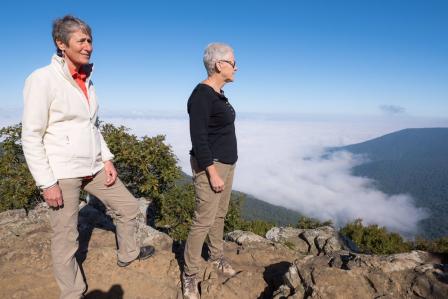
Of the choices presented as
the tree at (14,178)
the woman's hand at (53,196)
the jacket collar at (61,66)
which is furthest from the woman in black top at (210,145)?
the tree at (14,178)

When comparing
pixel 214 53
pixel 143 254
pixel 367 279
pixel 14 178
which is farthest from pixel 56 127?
pixel 14 178

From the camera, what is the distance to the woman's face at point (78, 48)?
401cm

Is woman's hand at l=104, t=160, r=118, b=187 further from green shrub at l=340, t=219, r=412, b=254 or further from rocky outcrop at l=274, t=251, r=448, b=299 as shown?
green shrub at l=340, t=219, r=412, b=254

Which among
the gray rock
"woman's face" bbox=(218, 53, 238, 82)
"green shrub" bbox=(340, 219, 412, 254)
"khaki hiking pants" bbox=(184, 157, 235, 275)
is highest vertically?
"woman's face" bbox=(218, 53, 238, 82)

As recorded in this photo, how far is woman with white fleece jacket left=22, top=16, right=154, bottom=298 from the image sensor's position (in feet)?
12.6

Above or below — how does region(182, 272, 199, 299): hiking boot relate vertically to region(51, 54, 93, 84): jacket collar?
below

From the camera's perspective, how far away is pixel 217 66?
4.54 meters

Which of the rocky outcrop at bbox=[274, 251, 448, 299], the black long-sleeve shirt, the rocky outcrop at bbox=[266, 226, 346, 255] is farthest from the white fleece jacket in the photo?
the rocky outcrop at bbox=[266, 226, 346, 255]

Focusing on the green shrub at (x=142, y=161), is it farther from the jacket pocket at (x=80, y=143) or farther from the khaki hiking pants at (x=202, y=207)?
the jacket pocket at (x=80, y=143)

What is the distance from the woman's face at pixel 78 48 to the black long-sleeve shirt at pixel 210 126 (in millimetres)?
1475

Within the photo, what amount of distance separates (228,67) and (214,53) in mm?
275

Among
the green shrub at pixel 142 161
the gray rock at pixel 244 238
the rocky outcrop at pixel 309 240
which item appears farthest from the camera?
the green shrub at pixel 142 161

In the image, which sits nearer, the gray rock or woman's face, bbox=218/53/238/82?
woman's face, bbox=218/53/238/82

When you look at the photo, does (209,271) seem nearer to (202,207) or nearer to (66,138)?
(202,207)
